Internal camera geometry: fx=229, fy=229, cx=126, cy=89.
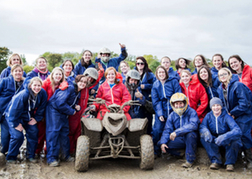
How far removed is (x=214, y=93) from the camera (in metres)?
5.52

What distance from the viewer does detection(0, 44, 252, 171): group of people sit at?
4648 millimetres

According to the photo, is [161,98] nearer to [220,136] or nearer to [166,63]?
[166,63]

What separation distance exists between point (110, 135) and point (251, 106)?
3024mm

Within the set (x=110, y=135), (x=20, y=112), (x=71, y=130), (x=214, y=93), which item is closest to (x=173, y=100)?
(x=214, y=93)

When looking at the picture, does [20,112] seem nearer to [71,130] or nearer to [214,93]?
[71,130]

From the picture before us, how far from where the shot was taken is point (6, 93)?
500 centimetres

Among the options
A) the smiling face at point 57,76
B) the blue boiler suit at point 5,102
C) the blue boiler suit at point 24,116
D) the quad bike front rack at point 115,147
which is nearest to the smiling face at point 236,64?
the quad bike front rack at point 115,147

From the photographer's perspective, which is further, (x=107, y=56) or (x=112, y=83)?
(x=107, y=56)

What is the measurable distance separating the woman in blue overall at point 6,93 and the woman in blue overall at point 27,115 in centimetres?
28

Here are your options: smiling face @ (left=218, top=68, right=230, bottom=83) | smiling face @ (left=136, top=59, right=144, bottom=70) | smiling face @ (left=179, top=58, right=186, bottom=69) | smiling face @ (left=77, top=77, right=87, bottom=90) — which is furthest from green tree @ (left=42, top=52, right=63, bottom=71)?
smiling face @ (left=218, top=68, right=230, bottom=83)

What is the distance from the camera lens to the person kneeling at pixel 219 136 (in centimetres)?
447

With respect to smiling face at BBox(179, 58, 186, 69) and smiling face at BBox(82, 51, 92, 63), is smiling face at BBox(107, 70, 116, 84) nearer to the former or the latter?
smiling face at BBox(82, 51, 92, 63)

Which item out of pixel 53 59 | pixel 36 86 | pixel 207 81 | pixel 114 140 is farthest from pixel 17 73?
pixel 53 59

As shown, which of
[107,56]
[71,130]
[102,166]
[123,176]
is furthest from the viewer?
[107,56]
